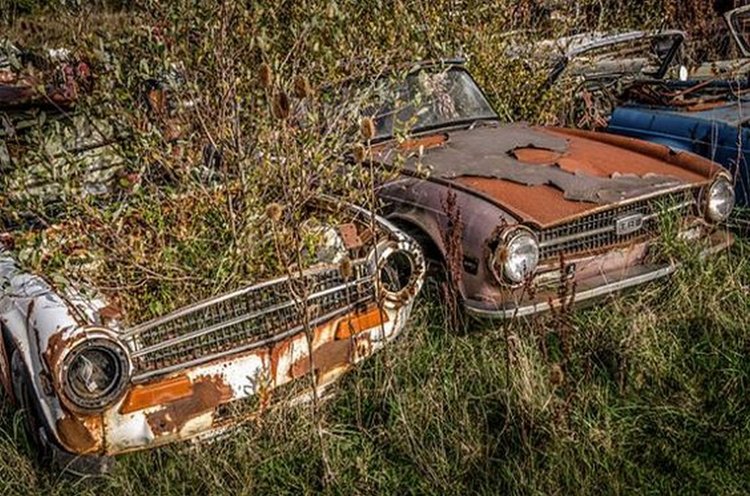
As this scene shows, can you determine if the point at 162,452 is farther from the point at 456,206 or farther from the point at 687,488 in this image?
the point at 687,488

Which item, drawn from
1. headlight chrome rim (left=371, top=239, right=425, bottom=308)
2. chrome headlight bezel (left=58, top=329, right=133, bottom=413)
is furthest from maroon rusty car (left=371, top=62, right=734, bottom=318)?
chrome headlight bezel (left=58, top=329, right=133, bottom=413)

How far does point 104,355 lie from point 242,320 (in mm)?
550

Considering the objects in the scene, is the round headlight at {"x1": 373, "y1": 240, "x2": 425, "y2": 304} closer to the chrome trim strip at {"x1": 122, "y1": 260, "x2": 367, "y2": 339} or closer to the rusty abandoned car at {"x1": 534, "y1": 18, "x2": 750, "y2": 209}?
the chrome trim strip at {"x1": 122, "y1": 260, "x2": 367, "y2": 339}

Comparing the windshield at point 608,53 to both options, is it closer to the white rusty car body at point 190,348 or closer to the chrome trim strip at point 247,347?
the white rusty car body at point 190,348

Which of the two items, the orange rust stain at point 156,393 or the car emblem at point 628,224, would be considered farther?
the car emblem at point 628,224

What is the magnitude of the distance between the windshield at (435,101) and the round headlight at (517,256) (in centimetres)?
119

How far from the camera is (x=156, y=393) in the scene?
3041 millimetres

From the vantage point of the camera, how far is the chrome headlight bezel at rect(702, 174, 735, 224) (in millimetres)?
4391

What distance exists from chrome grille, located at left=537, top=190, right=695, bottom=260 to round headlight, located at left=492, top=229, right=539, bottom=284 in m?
0.11

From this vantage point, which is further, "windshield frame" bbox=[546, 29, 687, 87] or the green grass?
"windshield frame" bbox=[546, 29, 687, 87]

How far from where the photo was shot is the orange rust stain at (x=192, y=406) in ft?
10.0

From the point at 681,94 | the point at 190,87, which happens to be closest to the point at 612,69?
the point at 681,94

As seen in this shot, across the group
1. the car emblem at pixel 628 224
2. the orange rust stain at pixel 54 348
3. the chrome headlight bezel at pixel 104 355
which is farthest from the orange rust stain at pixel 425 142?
the orange rust stain at pixel 54 348

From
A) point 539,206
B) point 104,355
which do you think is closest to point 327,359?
point 104,355
